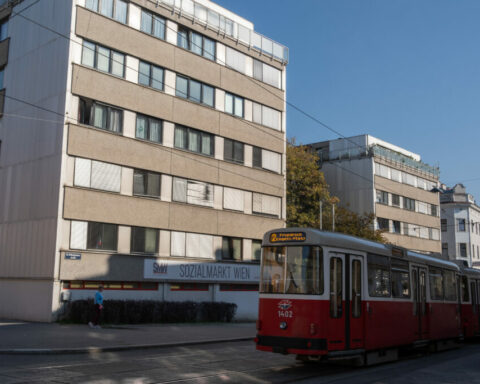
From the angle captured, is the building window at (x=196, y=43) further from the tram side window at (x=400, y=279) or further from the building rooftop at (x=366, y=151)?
the building rooftop at (x=366, y=151)

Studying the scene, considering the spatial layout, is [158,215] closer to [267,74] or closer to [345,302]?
[267,74]

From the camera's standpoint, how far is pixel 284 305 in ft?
37.8

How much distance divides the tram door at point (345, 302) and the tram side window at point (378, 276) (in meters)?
0.48

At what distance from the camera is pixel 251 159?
34.4 metres

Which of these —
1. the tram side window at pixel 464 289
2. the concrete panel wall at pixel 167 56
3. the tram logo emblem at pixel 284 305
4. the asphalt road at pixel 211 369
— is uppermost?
the concrete panel wall at pixel 167 56

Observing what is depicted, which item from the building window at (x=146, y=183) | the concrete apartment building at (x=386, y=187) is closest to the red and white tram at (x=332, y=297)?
the building window at (x=146, y=183)

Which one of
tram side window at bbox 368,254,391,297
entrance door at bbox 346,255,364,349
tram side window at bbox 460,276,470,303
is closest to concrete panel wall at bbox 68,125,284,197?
tram side window at bbox 460,276,470,303

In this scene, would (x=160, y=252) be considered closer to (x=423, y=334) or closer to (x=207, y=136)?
(x=207, y=136)

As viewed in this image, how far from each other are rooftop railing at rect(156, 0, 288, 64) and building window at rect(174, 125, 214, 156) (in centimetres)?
638

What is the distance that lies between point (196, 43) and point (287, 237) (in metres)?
22.5

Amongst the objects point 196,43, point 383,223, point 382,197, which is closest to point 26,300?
point 196,43

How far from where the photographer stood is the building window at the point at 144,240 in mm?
27438

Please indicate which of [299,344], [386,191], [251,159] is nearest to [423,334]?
[299,344]

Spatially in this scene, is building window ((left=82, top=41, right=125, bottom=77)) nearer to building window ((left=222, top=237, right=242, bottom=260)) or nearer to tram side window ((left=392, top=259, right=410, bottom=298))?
building window ((left=222, top=237, right=242, bottom=260))
